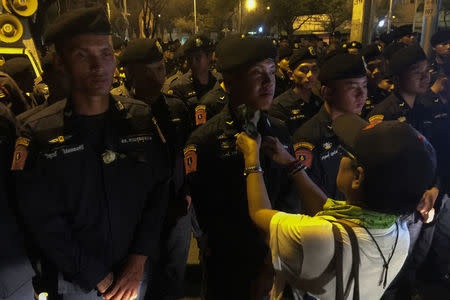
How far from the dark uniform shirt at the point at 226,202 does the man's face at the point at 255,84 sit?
5.4 inches

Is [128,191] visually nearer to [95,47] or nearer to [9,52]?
[95,47]

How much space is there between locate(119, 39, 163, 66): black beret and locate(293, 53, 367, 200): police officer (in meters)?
1.61

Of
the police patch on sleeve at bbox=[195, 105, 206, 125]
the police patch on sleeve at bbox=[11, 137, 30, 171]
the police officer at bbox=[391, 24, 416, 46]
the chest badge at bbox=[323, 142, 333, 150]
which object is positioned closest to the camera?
the police patch on sleeve at bbox=[11, 137, 30, 171]

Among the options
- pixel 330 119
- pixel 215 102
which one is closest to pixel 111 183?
pixel 330 119

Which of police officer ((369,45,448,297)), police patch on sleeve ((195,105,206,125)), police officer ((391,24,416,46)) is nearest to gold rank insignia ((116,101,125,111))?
police patch on sleeve ((195,105,206,125))

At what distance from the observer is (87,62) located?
2.02 m

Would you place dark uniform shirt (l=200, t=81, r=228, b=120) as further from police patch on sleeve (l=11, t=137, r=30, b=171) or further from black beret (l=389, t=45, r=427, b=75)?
police patch on sleeve (l=11, t=137, r=30, b=171)

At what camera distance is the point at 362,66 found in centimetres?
309

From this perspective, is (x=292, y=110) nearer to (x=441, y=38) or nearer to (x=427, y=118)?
(x=427, y=118)

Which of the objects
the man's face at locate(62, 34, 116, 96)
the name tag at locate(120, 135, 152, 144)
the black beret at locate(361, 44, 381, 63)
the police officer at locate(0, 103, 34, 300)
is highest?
the man's face at locate(62, 34, 116, 96)

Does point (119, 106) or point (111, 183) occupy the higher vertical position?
point (119, 106)

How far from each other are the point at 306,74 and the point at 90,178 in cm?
318

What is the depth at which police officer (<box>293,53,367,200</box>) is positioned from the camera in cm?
281

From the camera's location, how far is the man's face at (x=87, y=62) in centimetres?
200
